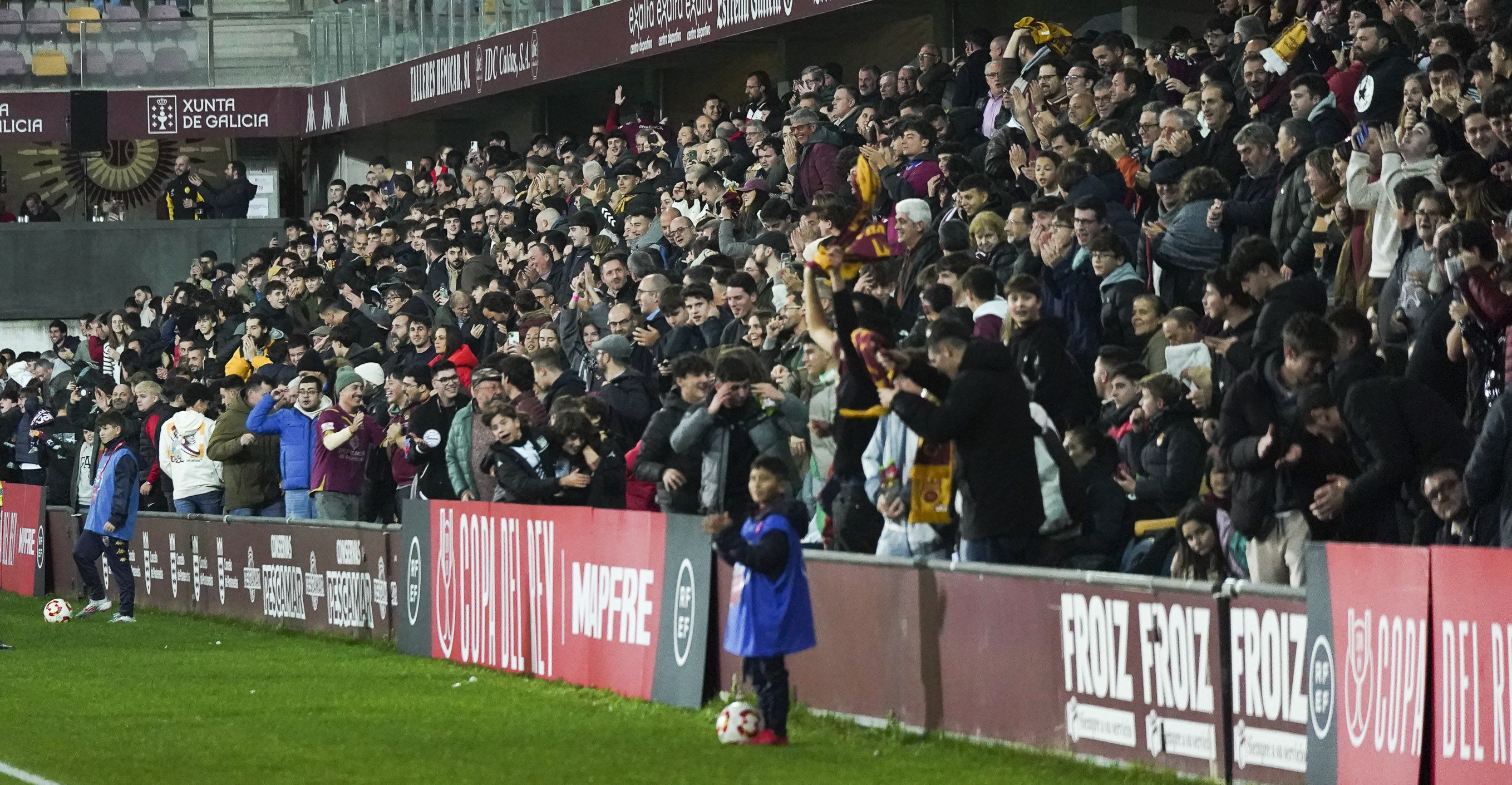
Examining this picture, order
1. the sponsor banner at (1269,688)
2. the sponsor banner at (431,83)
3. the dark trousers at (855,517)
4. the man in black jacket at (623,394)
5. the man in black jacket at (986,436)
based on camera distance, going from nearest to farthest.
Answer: the sponsor banner at (1269,688) < the man in black jacket at (986,436) < the dark trousers at (855,517) < the man in black jacket at (623,394) < the sponsor banner at (431,83)

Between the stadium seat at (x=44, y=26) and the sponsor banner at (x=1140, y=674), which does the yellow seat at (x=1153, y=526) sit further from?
the stadium seat at (x=44, y=26)

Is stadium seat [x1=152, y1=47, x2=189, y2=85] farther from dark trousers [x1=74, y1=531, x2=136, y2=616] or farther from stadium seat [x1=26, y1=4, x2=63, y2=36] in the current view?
dark trousers [x1=74, y1=531, x2=136, y2=616]

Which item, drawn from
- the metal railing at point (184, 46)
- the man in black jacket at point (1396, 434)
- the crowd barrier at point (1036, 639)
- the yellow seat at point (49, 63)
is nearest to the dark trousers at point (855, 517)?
the crowd barrier at point (1036, 639)

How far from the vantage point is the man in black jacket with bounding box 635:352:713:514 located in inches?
501

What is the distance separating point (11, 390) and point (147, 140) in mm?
12607

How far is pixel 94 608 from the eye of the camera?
19.7 meters

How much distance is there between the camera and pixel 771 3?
2538cm

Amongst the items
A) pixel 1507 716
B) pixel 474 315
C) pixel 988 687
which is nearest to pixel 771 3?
pixel 474 315

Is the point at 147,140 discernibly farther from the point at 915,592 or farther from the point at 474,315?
the point at 915,592

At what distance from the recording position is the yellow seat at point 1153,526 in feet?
37.1

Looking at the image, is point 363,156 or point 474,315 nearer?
point 474,315

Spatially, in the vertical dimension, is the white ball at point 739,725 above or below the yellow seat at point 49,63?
below

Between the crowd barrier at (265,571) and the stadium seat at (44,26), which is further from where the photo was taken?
the stadium seat at (44,26)

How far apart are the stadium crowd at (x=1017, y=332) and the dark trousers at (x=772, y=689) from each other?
3.48 feet
